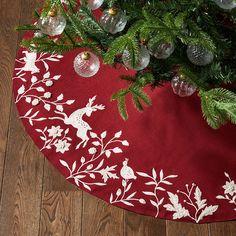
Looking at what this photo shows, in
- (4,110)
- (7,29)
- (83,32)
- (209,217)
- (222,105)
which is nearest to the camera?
(222,105)

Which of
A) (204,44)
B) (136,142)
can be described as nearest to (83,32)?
(204,44)

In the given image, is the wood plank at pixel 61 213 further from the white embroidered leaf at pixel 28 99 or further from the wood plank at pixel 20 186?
the white embroidered leaf at pixel 28 99

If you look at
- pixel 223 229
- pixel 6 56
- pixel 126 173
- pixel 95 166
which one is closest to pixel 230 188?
pixel 223 229

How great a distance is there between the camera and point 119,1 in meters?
0.97

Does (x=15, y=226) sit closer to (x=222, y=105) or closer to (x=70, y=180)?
(x=70, y=180)

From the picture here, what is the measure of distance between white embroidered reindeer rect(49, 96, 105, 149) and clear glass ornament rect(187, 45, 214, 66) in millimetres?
482

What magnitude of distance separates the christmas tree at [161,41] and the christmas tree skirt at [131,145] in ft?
0.79

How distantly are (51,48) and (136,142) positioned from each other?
477 millimetres

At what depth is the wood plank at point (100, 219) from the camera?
1183 millimetres

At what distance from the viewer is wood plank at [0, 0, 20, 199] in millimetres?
1378

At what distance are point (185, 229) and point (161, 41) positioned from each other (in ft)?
1.96

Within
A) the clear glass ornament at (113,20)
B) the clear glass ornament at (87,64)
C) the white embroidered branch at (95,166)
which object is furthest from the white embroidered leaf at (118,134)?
the clear glass ornament at (113,20)

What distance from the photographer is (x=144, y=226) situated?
118 cm

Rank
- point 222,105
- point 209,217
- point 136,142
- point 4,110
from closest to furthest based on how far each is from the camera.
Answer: point 222,105, point 209,217, point 136,142, point 4,110
